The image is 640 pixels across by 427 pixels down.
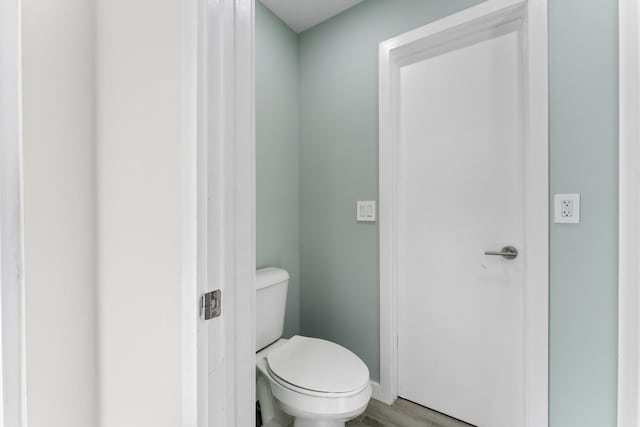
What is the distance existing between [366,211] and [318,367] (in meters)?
0.84

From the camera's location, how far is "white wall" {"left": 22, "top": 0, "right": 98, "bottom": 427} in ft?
2.23

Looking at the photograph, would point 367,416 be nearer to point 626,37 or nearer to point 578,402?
point 578,402

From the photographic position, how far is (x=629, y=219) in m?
1.02

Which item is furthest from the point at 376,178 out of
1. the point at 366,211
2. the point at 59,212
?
the point at 59,212

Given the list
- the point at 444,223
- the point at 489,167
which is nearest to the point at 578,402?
the point at 444,223

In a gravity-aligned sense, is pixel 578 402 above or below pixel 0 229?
below

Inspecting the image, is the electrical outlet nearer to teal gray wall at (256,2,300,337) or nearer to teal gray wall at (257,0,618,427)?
teal gray wall at (257,0,618,427)

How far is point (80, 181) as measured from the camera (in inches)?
29.5

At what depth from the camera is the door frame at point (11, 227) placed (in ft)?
2.13

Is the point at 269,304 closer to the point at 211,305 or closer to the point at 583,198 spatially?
the point at 211,305

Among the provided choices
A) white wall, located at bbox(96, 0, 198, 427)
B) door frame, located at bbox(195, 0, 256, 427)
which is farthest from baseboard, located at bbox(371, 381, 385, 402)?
white wall, located at bbox(96, 0, 198, 427)

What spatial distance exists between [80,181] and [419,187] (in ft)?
4.67

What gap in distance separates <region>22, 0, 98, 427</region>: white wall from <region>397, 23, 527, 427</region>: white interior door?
1.38 metres

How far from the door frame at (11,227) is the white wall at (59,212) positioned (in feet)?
0.04
